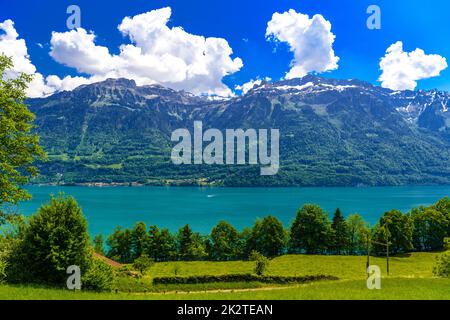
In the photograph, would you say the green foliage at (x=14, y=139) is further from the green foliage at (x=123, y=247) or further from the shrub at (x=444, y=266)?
the green foliage at (x=123, y=247)

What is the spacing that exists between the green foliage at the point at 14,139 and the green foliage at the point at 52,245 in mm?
7880

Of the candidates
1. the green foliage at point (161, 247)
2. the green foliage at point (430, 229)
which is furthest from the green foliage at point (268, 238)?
the green foliage at point (430, 229)

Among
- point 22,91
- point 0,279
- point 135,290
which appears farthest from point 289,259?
point 22,91

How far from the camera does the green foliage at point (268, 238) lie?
7925 centimetres

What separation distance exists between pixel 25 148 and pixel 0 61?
4.63 m

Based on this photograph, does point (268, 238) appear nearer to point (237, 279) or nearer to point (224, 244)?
point (224, 244)

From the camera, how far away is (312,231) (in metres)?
80.8

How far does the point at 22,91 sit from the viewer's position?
1939 cm

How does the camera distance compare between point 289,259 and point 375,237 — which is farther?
point 375,237

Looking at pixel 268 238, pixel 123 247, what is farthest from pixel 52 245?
pixel 268 238

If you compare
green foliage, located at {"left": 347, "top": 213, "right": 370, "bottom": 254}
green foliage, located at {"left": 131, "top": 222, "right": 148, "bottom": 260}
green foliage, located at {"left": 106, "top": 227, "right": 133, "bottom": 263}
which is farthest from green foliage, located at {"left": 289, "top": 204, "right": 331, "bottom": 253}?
green foliage, located at {"left": 106, "top": 227, "right": 133, "bottom": 263}

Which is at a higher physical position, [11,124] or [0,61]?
[0,61]
